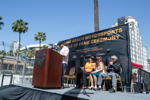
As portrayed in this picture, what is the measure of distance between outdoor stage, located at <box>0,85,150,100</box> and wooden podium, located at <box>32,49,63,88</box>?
0.69ft

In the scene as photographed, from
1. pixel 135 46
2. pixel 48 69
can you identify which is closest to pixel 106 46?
pixel 135 46

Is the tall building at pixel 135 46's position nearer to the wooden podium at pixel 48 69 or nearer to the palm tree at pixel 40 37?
the wooden podium at pixel 48 69

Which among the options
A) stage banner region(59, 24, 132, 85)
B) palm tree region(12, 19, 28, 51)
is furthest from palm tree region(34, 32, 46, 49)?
stage banner region(59, 24, 132, 85)

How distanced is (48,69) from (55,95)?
665 millimetres

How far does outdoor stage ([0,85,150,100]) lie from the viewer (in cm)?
295

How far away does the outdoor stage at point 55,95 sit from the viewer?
2.95 meters

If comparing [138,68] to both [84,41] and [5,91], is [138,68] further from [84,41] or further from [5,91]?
[5,91]

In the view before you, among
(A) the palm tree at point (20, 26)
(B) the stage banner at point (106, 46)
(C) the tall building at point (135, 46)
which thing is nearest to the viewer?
(B) the stage banner at point (106, 46)

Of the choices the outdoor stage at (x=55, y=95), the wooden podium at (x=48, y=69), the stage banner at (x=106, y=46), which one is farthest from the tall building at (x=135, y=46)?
the wooden podium at (x=48, y=69)

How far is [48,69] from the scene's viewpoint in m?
3.74

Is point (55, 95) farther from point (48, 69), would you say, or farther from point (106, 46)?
point (106, 46)

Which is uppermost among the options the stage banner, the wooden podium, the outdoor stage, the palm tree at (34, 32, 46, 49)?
the palm tree at (34, 32, 46, 49)

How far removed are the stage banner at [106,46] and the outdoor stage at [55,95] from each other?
1538mm

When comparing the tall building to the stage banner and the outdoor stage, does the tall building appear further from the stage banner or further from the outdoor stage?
the outdoor stage
